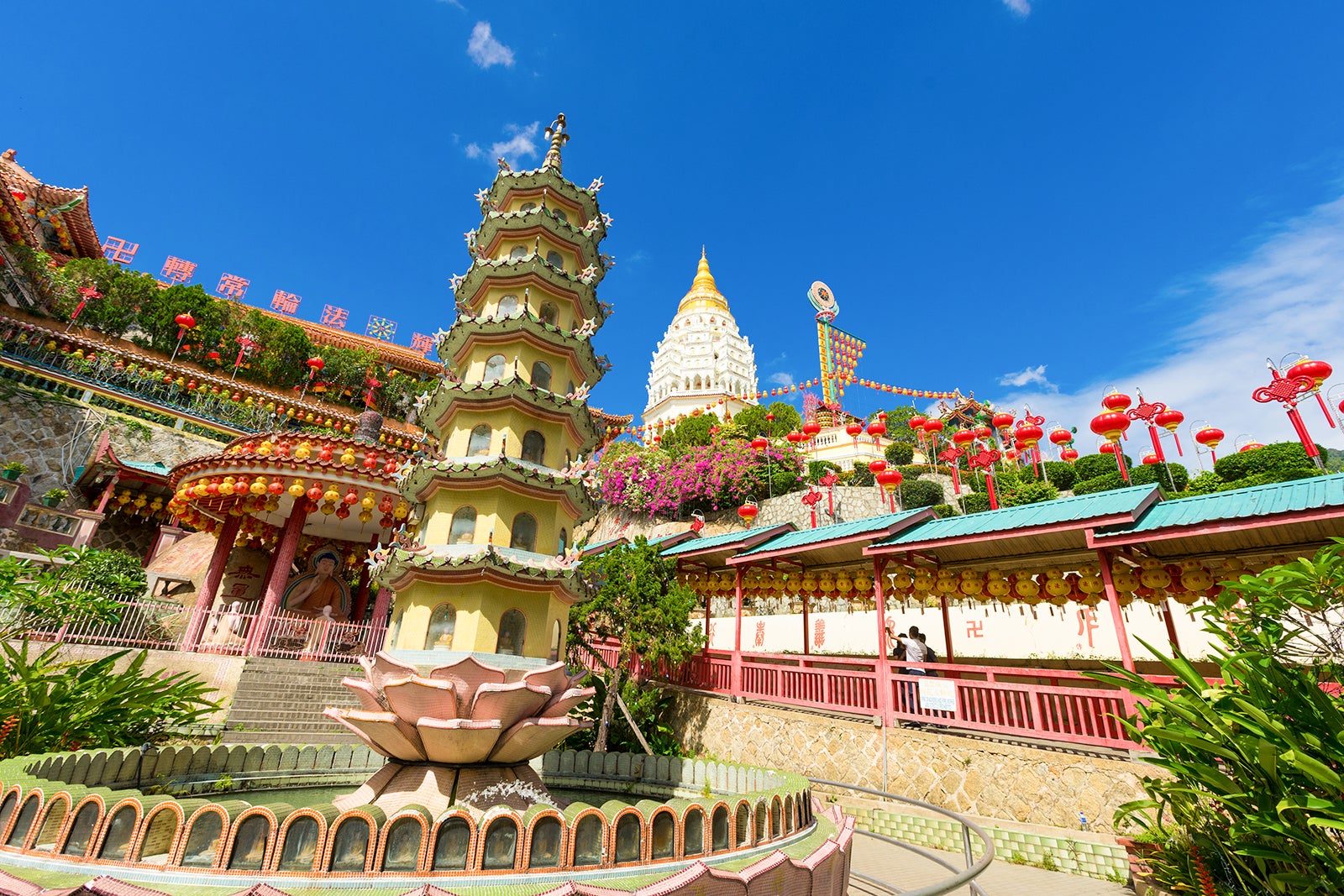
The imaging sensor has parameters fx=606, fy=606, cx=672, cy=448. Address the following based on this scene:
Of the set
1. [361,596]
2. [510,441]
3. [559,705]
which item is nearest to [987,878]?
[559,705]

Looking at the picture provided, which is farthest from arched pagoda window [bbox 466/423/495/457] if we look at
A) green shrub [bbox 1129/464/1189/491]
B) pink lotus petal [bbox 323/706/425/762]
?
green shrub [bbox 1129/464/1189/491]

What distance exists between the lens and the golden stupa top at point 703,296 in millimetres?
70750

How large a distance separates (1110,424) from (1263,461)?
774 centimetres

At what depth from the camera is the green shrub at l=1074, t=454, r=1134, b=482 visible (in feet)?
105

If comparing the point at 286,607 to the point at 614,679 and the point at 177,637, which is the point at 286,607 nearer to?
the point at 177,637

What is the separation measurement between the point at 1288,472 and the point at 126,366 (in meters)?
50.3

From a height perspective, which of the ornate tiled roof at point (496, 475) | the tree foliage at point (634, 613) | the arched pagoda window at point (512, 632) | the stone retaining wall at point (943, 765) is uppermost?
the ornate tiled roof at point (496, 475)

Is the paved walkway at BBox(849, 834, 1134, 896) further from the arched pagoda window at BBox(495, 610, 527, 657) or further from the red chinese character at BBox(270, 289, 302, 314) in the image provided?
the red chinese character at BBox(270, 289, 302, 314)

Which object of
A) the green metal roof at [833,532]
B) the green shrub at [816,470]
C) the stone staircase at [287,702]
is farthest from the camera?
the green shrub at [816,470]

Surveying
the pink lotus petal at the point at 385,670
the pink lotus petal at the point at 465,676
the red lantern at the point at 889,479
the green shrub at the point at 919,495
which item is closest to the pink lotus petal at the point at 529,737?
the pink lotus petal at the point at 465,676

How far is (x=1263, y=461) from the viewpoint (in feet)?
79.3

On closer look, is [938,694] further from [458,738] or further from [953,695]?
[458,738]

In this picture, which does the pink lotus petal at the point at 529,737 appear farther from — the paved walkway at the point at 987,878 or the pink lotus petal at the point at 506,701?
the paved walkway at the point at 987,878

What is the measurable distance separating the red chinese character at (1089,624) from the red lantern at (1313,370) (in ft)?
39.5
